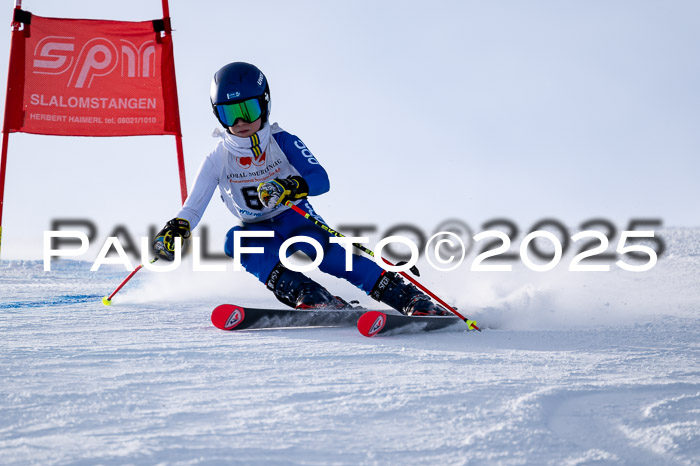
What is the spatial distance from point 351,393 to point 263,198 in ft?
6.46

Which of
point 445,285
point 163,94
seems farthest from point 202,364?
point 163,94

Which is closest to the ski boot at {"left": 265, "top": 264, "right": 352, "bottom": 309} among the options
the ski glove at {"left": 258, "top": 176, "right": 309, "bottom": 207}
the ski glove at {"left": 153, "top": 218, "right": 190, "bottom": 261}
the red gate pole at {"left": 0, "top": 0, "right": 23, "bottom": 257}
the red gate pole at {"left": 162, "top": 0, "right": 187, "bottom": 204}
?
the ski glove at {"left": 258, "top": 176, "right": 309, "bottom": 207}

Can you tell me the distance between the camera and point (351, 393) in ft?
6.09

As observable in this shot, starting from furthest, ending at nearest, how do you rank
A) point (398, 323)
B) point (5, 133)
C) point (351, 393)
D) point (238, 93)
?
point (5, 133)
point (238, 93)
point (398, 323)
point (351, 393)

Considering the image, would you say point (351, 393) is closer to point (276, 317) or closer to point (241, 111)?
point (276, 317)

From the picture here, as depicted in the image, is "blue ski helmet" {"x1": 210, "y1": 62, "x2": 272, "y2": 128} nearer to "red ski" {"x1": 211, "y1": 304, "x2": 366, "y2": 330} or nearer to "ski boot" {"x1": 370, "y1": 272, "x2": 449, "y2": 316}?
"red ski" {"x1": 211, "y1": 304, "x2": 366, "y2": 330}

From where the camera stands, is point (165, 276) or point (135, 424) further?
point (165, 276)

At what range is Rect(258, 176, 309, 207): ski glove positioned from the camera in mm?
3607

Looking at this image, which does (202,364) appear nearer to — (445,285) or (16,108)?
(445,285)

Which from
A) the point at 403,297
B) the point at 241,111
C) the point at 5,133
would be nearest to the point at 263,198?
the point at 241,111

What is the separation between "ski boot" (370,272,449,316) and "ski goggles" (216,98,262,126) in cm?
125

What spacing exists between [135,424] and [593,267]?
6014 mm

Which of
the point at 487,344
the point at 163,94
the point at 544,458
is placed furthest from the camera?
the point at 163,94

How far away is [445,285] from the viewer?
5.79 metres
